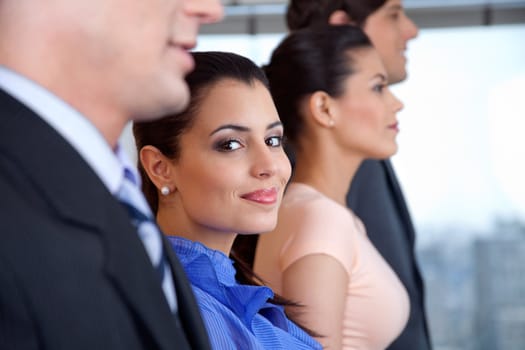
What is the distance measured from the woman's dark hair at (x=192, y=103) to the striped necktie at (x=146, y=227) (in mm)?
558

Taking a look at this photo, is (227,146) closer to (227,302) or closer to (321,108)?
(227,302)

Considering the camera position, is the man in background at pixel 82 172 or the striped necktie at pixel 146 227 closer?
the man in background at pixel 82 172

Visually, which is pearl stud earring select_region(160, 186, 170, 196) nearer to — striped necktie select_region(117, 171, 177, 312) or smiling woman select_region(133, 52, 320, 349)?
smiling woman select_region(133, 52, 320, 349)

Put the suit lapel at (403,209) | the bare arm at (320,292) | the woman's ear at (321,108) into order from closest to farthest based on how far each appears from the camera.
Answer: the bare arm at (320,292)
the woman's ear at (321,108)
the suit lapel at (403,209)

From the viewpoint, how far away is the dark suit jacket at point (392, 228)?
2.26 meters

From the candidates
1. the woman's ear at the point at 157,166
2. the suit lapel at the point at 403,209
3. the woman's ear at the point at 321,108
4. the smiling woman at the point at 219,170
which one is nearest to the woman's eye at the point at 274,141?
the smiling woman at the point at 219,170

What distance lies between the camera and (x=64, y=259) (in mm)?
746

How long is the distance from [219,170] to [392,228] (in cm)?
100

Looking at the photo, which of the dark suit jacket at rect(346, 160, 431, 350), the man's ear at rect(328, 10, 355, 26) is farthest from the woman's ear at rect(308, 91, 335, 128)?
the man's ear at rect(328, 10, 355, 26)

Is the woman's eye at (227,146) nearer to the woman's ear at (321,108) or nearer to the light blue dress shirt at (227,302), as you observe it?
the light blue dress shirt at (227,302)

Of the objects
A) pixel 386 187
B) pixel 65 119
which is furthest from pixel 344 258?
pixel 65 119

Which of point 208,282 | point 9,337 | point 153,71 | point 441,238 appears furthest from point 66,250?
point 441,238

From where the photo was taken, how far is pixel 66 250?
748 millimetres

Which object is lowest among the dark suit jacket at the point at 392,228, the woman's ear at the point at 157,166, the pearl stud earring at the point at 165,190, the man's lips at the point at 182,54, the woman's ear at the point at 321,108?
the dark suit jacket at the point at 392,228
